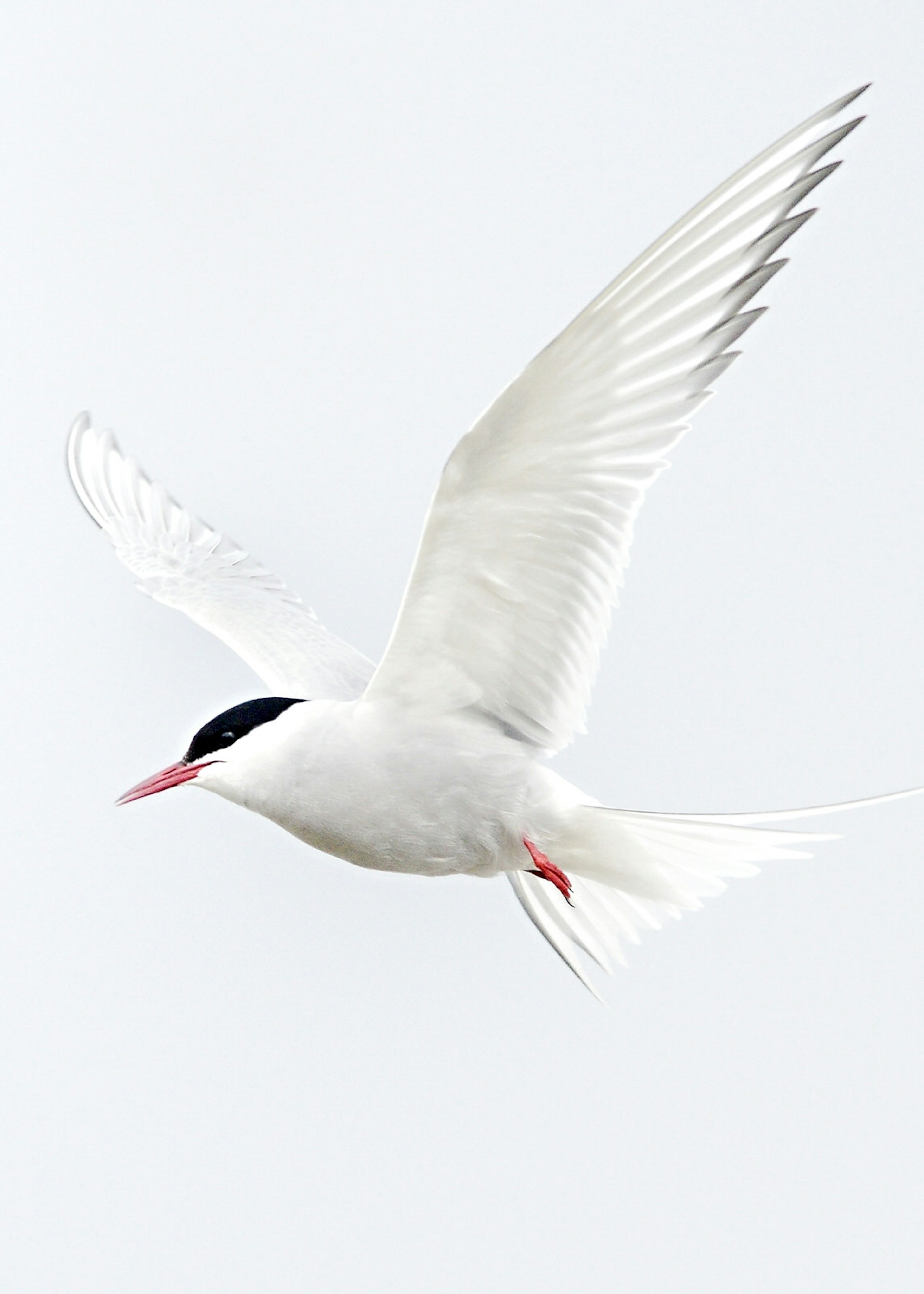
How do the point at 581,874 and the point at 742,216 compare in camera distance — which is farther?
the point at 581,874

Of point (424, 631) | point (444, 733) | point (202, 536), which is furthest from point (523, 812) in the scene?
point (202, 536)

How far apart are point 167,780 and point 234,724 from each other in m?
0.20

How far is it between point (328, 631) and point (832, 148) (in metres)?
2.33

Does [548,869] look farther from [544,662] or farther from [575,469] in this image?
[575,469]

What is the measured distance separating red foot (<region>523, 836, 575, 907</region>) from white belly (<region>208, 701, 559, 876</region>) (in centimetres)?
2

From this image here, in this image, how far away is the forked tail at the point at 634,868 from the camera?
11.3ft

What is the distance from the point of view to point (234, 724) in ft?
11.7

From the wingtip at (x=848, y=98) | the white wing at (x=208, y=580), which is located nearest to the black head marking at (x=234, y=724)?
the white wing at (x=208, y=580)

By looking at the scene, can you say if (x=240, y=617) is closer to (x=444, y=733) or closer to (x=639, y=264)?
(x=444, y=733)

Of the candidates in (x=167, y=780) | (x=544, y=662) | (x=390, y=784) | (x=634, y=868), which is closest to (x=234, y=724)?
(x=167, y=780)

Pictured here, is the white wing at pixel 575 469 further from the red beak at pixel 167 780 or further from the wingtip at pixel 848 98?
the red beak at pixel 167 780

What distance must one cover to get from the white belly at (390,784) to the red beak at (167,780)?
37 millimetres

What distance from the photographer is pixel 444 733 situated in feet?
11.5

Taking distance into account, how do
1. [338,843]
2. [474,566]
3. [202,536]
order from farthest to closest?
[202,536] → [338,843] → [474,566]
